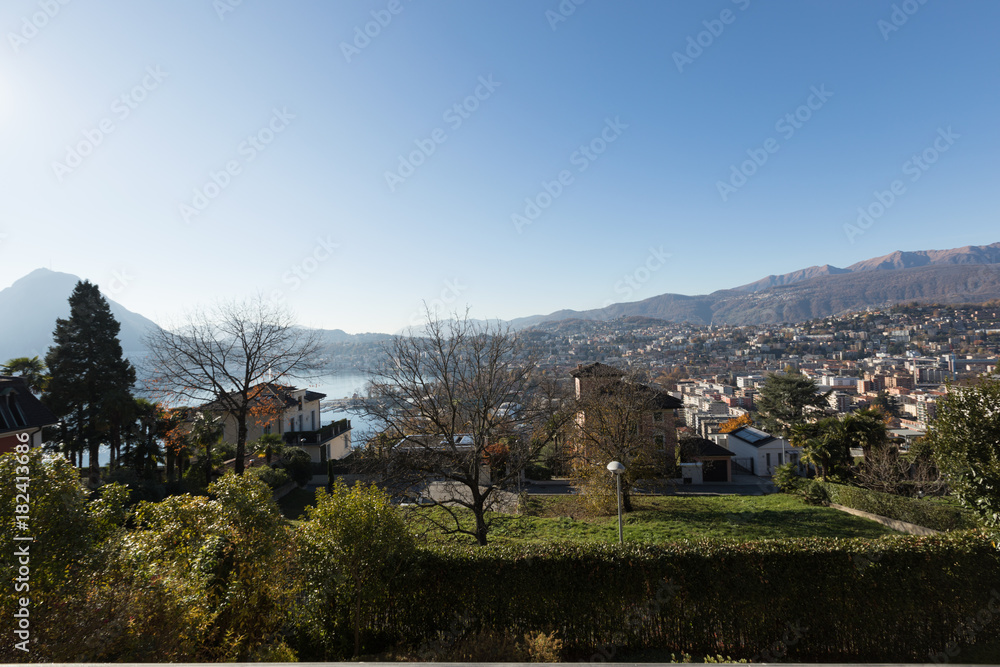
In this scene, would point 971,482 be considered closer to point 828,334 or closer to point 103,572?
point 103,572

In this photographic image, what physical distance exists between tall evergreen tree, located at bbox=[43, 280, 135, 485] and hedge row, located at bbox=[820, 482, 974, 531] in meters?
33.1

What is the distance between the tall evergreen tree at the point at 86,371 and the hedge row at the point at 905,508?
109 ft

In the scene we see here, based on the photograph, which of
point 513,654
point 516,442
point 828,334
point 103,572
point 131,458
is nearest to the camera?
point 103,572

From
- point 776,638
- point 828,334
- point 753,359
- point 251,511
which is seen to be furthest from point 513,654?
point 828,334

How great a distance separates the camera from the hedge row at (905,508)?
43.2 feet

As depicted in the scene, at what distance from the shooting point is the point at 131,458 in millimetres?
17844

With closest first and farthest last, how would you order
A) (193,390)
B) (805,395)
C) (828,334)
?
(193,390) < (805,395) < (828,334)

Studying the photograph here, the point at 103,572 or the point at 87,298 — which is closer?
the point at 103,572

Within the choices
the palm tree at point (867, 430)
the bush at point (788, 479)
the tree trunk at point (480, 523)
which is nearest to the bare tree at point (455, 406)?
the tree trunk at point (480, 523)

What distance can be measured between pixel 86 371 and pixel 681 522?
31.1 meters

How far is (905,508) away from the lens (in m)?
14.2

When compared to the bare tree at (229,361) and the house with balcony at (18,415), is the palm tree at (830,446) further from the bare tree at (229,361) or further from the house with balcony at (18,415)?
the house with balcony at (18,415)

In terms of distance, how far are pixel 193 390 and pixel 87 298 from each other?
565 inches

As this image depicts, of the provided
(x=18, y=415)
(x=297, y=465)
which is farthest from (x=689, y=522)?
(x=18, y=415)
